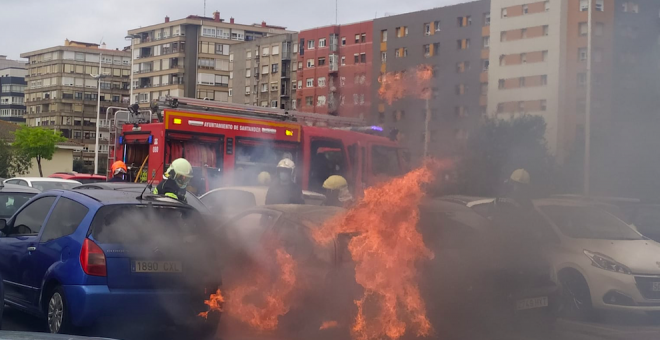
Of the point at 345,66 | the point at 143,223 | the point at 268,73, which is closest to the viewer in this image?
the point at 143,223

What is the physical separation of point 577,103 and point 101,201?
9.17 metres

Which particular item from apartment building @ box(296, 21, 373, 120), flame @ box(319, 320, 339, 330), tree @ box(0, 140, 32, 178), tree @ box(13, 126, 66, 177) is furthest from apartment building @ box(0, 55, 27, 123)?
flame @ box(319, 320, 339, 330)

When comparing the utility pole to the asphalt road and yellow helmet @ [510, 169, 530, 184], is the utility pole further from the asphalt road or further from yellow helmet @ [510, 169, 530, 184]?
the asphalt road

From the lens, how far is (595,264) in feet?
30.7

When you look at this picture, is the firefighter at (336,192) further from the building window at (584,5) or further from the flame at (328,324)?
the building window at (584,5)

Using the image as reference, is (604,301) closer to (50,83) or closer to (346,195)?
(346,195)

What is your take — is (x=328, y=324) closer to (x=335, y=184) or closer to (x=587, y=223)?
(x=335, y=184)

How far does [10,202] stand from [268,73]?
77.7 m

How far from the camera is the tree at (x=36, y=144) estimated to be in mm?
66312

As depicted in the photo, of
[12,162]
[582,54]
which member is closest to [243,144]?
[582,54]

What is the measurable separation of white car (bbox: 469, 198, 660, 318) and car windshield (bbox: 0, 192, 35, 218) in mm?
6924

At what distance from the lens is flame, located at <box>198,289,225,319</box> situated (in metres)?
6.93

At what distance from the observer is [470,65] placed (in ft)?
35.7

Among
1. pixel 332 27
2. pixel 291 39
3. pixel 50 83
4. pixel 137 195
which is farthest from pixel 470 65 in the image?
pixel 50 83
